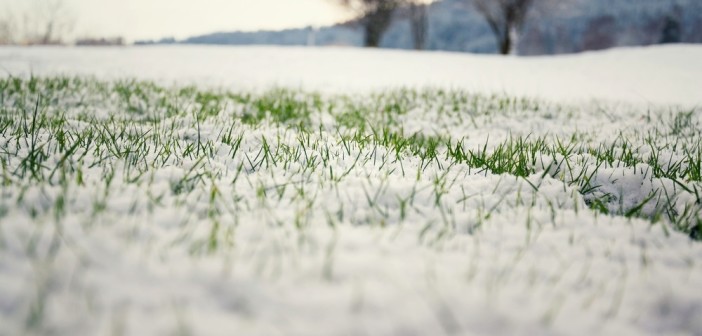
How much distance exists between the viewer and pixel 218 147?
7.20 ft

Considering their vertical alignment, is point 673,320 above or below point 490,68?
below

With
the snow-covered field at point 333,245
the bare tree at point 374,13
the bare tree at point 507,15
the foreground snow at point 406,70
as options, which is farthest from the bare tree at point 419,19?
the snow-covered field at point 333,245

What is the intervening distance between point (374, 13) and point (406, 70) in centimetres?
2368

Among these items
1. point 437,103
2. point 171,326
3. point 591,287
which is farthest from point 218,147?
point 437,103

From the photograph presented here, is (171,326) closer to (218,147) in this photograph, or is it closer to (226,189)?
(226,189)

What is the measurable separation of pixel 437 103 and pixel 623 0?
110 m

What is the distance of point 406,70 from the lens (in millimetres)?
11352

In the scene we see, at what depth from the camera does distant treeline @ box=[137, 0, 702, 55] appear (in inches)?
2322

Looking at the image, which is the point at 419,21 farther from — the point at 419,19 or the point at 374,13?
the point at 374,13

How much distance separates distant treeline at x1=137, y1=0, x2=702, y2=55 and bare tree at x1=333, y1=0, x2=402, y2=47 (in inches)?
47.4

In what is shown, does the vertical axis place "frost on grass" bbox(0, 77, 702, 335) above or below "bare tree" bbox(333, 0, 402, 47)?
below

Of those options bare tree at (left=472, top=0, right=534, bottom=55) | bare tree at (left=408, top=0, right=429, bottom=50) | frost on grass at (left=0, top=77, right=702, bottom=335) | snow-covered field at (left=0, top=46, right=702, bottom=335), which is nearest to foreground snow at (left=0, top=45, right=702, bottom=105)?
snow-covered field at (left=0, top=46, right=702, bottom=335)

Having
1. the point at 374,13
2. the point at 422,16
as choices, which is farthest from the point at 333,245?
the point at 422,16

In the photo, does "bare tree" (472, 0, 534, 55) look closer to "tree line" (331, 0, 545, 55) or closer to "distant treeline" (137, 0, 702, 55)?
"tree line" (331, 0, 545, 55)
